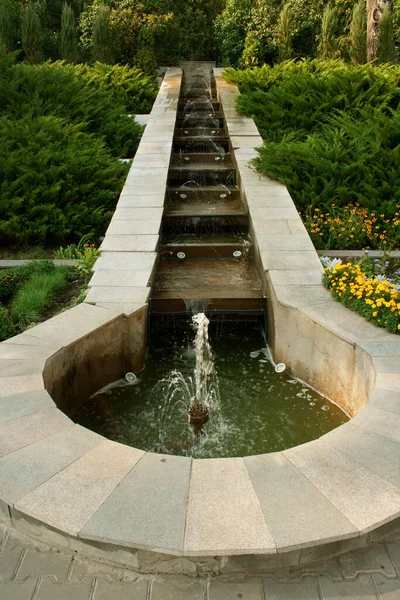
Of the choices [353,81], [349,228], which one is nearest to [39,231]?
[349,228]

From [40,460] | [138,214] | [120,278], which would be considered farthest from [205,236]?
[40,460]

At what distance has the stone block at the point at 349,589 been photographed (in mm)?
2910

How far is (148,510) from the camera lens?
10.3ft

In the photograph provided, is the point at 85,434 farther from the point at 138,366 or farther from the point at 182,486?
the point at 138,366

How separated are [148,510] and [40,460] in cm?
82

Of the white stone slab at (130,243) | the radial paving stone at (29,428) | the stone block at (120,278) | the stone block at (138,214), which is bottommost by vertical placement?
the stone block at (120,278)

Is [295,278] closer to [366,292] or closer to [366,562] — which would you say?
[366,292]

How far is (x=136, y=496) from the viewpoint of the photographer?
3240mm

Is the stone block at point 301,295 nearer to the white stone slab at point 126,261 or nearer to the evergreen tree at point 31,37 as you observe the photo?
the white stone slab at point 126,261

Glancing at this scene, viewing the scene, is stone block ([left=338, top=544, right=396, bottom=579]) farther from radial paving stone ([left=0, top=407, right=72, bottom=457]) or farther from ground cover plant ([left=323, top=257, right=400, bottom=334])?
ground cover plant ([left=323, top=257, right=400, bottom=334])

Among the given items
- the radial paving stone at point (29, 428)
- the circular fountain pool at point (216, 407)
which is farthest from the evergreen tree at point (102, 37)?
the radial paving stone at point (29, 428)

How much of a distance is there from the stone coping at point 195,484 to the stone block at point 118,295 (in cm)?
74

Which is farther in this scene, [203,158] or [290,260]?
[203,158]

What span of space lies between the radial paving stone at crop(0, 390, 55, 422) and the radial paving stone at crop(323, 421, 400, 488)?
198 cm
